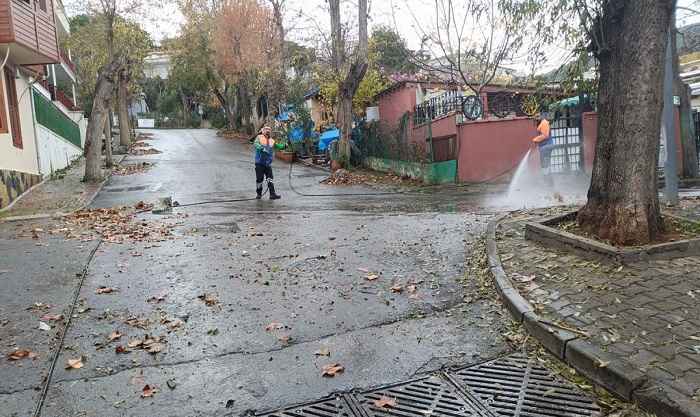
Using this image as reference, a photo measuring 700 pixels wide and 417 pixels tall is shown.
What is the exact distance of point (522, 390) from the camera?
3.65 meters

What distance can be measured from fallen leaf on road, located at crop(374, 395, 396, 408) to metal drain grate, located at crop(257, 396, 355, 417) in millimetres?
178

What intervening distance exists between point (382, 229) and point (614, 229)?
11.8 ft

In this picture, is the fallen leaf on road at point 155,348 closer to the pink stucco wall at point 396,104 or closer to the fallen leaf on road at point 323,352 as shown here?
the fallen leaf on road at point 323,352

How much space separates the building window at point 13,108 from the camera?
14777mm

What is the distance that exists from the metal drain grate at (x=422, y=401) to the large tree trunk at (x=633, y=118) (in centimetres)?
306

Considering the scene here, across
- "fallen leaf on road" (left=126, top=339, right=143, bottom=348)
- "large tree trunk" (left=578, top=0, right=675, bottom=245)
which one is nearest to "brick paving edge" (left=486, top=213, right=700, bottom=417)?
"large tree trunk" (left=578, top=0, right=675, bottom=245)

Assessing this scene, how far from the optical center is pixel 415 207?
37.7ft

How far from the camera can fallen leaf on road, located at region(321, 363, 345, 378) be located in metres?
3.91

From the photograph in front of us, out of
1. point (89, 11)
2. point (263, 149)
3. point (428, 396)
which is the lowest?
point (428, 396)

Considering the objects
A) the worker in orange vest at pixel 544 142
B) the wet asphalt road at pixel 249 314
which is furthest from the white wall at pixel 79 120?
the worker in orange vest at pixel 544 142

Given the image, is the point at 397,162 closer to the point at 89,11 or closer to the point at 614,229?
the point at 614,229

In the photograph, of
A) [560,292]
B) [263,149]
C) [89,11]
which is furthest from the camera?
[89,11]

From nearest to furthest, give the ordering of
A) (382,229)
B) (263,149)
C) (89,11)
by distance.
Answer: (382,229)
(263,149)
(89,11)

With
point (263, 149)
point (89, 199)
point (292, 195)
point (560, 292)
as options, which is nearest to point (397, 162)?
point (292, 195)
